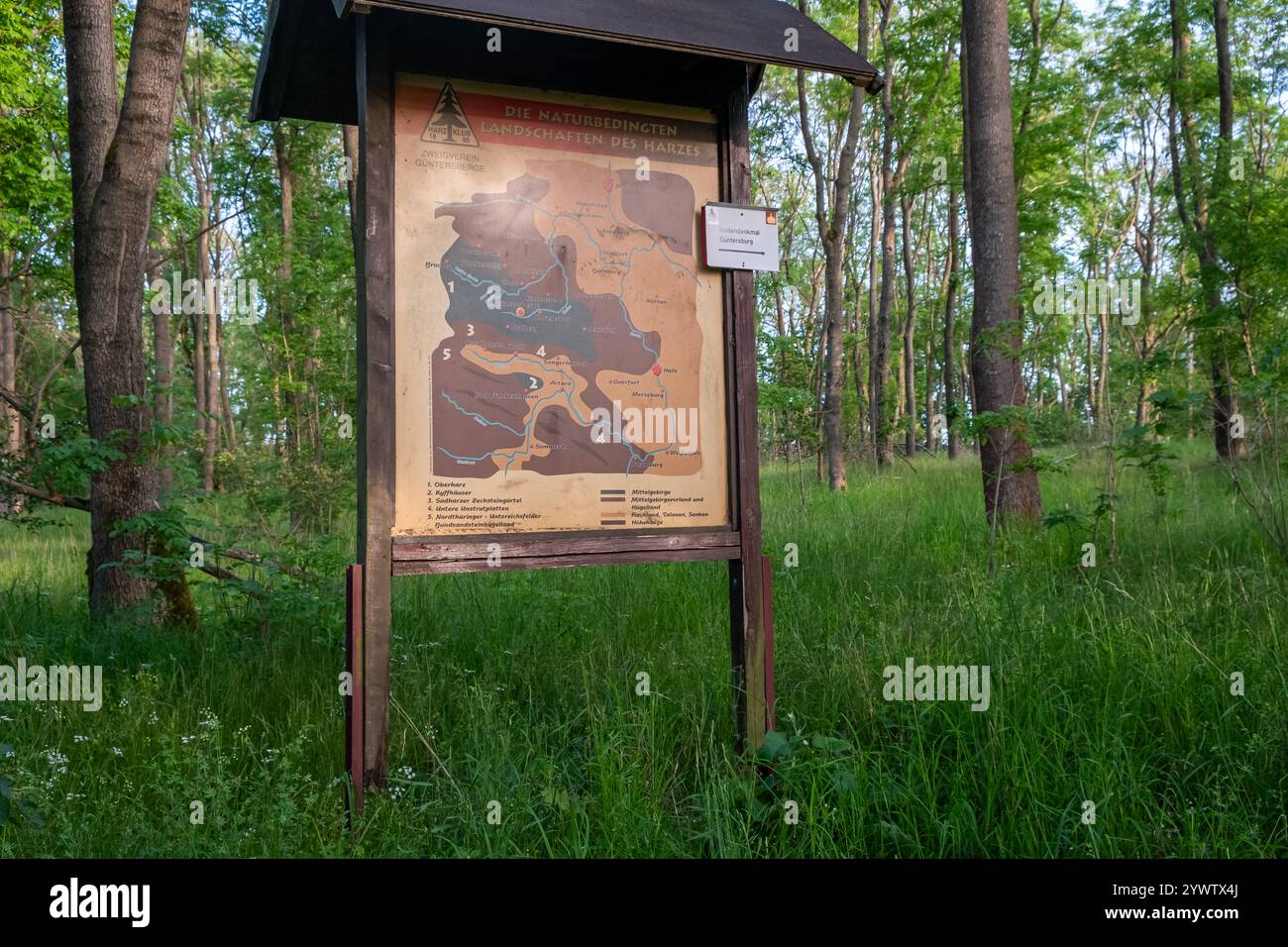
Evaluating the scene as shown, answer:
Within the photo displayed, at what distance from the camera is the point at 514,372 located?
346 cm

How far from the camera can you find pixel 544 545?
344 cm

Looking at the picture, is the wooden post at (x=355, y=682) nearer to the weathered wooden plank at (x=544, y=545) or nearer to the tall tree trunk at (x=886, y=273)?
the weathered wooden plank at (x=544, y=545)

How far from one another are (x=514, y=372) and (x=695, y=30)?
1615mm

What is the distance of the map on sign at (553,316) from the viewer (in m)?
3.37

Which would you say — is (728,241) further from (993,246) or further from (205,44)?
(205,44)

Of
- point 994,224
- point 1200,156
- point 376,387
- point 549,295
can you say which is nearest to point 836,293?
point 1200,156

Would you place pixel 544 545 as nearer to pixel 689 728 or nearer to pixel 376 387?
pixel 376 387

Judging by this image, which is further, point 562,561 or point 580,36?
point 562,561

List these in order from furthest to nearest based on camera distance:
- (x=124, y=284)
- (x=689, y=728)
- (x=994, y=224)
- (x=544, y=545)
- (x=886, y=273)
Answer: (x=886, y=273) < (x=994, y=224) < (x=124, y=284) < (x=689, y=728) < (x=544, y=545)

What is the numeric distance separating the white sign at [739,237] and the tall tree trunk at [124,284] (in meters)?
4.28

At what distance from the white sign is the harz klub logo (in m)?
1.10

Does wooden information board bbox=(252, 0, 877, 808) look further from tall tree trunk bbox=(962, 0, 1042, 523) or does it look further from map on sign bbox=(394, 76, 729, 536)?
tall tree trunk bbox=(962, 0, 1042, 523)

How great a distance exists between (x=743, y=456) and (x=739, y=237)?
1016 millimetres

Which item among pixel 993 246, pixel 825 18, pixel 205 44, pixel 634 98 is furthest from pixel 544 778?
pixel 205 44
